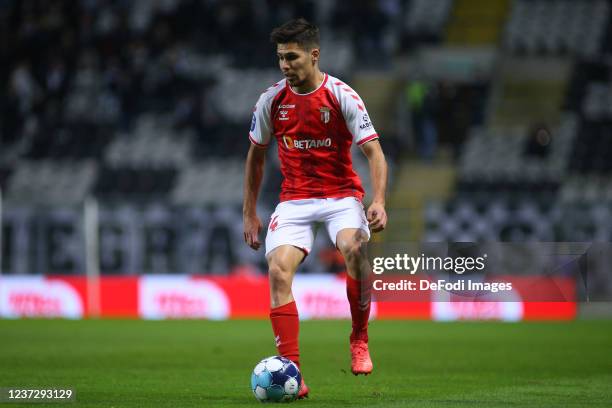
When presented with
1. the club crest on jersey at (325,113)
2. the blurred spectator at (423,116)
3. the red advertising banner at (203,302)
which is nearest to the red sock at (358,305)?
the club crest on jersey at (325,113)

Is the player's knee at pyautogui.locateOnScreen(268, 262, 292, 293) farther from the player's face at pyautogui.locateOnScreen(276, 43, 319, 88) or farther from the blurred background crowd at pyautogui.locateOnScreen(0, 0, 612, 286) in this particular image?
the blurred background crowd at pyautogui.locateOnScreen(0, 0, 612, 286)

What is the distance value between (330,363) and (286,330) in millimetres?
3467

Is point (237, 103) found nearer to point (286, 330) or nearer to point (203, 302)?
point (203, 302)

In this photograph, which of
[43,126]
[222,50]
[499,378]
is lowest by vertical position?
[499,378]

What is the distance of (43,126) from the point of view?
81.4 ft

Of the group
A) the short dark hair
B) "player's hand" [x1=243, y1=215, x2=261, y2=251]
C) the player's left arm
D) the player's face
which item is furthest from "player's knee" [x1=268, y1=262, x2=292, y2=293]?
the short dark hair

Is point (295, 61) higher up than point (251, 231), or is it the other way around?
point (295, 61)

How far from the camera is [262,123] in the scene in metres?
7.41

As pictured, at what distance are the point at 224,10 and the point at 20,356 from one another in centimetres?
1654

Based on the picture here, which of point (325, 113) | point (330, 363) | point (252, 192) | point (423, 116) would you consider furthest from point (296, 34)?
point (423, 116)

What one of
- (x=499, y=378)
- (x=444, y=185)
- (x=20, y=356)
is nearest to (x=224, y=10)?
(x=444, y=185)

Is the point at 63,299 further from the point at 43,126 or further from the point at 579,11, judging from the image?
the point at 579,11

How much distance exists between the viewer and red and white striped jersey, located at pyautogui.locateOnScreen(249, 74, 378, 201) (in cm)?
722

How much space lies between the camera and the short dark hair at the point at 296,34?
7.02 m
